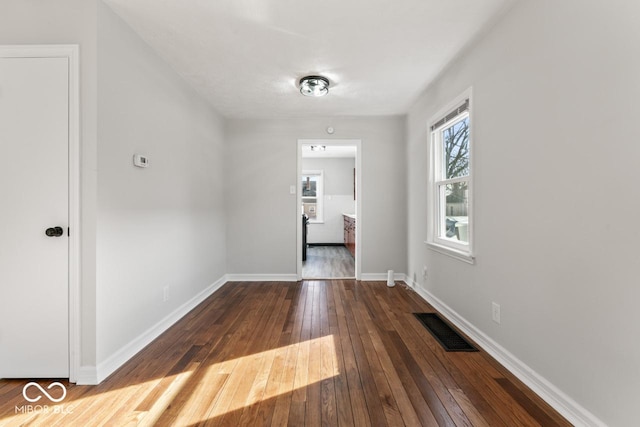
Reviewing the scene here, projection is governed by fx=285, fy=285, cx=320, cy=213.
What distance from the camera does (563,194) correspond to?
4.70 feet

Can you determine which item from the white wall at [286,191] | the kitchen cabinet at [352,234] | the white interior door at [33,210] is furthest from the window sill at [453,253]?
the white interior door at [33,210]

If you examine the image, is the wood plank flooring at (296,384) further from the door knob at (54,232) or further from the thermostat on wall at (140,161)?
the thermostat on wall at (140,161)

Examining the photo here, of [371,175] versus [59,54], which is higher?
[59,54]

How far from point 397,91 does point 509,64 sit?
4.67 feet

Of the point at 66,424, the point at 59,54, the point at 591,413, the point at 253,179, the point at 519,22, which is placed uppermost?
the point at 519,22

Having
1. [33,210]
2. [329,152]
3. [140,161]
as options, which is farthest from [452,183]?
[329,152]

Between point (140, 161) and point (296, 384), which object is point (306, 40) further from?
point (296, 384)

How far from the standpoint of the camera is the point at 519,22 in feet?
5.66

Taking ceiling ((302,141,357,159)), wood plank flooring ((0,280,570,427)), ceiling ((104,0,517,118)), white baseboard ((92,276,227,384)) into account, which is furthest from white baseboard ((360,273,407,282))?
ceiling ((302,141,357,159))

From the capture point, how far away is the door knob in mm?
1680

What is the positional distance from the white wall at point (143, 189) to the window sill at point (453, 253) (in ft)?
8.30

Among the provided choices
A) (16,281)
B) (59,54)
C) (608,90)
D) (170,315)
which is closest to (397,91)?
(608,90)

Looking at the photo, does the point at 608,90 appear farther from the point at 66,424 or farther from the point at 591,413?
the point at 66,424

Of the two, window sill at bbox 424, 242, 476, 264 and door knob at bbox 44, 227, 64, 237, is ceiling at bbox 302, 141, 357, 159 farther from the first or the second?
door knob at bbox 44, 227, 64, 237
